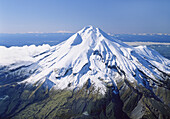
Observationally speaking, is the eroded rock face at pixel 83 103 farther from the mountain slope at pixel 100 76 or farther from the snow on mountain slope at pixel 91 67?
the snow on mountain slope at pixel 91 67

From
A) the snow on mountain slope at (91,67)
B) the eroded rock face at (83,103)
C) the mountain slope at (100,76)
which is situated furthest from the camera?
A: the snow on mountain slope at (91,67)

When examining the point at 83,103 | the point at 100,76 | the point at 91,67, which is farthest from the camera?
the point at 91,67

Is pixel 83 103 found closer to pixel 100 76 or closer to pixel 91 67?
pixel 100 76

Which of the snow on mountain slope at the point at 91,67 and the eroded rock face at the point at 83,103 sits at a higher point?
the snow on mountain slope at the point at 91,67

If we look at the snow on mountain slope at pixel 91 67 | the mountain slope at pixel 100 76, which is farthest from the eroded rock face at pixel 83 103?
the snow on mountain slope at pixel 91 67

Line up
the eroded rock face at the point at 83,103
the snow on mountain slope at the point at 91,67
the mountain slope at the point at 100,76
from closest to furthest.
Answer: the eroded rock face at the point at 83,103, the mountain slope at the point at 100,76, the snow on mountain slope at the point at 91,67

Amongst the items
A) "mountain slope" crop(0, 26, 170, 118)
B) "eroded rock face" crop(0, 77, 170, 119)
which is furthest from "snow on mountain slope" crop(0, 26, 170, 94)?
"eroded rock face" crop(0, 77, 170, 119)

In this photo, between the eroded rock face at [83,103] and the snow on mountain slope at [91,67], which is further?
the snow on mountain slope at [91,67]

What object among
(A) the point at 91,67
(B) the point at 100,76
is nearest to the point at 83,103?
(B) the point at 100,76

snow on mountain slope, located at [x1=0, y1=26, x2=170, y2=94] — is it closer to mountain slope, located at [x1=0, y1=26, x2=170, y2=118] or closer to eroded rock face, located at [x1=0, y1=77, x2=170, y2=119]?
mountain slope, located at [x1=0, y1=26, x2=170, y2=118]

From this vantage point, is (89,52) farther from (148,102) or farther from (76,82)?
(148,102)
